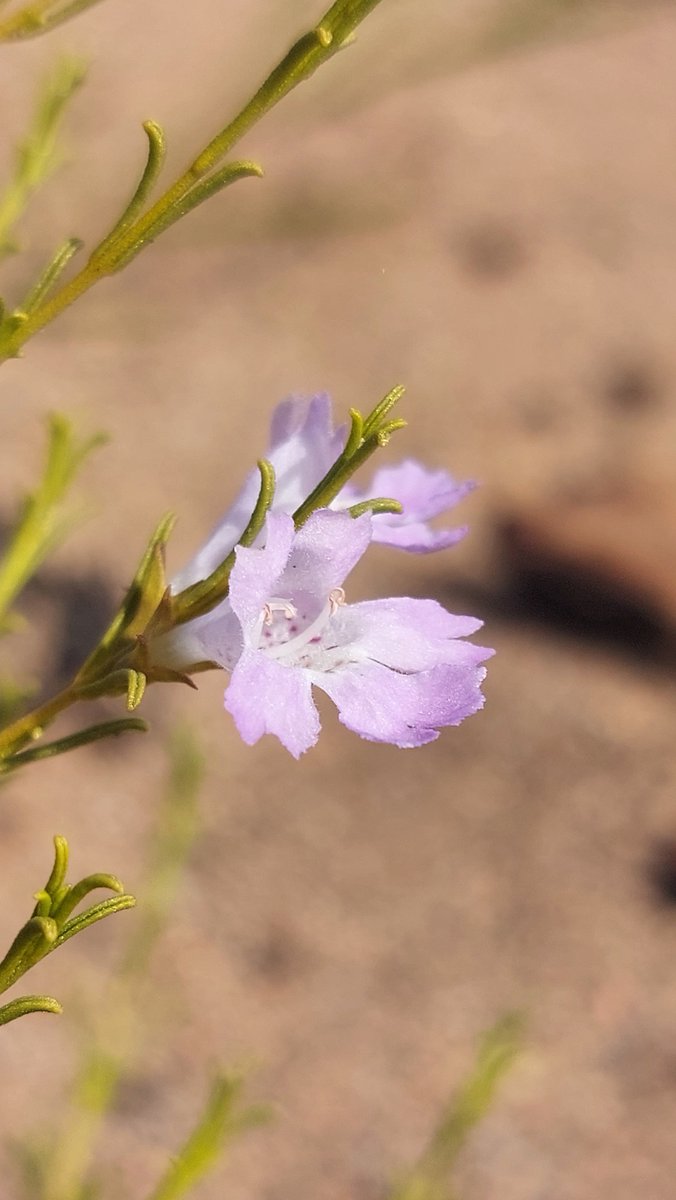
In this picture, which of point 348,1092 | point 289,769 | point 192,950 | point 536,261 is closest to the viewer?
point 348,1092

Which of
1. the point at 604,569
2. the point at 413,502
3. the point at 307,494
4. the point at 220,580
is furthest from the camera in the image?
the point at 604,569

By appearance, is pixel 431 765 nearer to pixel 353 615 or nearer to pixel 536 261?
pixel 536 261

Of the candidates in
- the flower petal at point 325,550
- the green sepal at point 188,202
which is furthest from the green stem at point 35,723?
the green sepal at point 188,202

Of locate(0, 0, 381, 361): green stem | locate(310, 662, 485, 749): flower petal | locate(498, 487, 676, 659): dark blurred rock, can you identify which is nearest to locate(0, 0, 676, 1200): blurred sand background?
locate(498, 487, 676, 659): dark blurred rock

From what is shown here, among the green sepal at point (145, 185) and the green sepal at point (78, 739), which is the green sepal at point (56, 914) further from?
the green sepal at point (145, 185)

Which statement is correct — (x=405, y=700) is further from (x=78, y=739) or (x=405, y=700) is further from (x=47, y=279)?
(x=47, y=279)

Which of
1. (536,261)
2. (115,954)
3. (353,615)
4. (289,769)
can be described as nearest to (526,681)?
(289,769)

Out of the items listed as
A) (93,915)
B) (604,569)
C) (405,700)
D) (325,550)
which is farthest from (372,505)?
(604,569)
